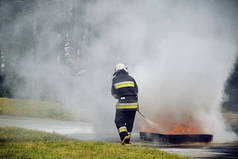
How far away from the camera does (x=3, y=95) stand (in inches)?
927

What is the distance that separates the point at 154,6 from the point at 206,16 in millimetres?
2537

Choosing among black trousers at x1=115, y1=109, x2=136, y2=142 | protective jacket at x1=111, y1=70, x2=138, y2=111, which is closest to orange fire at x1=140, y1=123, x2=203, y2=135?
black trousers at x1=115, y1=109, x2=136, y2=142

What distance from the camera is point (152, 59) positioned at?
554 inches

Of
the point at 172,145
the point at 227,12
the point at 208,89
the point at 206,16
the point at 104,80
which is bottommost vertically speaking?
the point at 172,145

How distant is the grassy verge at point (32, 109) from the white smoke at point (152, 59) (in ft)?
4.00

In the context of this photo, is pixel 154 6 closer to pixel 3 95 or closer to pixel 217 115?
pixel 217 115

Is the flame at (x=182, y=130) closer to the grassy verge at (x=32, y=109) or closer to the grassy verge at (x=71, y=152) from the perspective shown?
the grassy verge at (x=71, y=152)

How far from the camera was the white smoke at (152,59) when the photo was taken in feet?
39.6

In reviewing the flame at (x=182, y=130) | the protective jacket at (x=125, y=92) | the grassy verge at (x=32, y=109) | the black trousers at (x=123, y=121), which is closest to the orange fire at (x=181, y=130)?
the flame at (x=182, y=130)

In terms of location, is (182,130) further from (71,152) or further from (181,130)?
(71,152)

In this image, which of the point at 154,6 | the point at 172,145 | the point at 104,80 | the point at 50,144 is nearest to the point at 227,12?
the point at 154,6

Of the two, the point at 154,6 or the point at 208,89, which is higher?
the point at 154,6

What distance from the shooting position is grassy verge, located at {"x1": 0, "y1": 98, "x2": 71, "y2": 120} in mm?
16781

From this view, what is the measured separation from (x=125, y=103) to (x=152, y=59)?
6.38m
